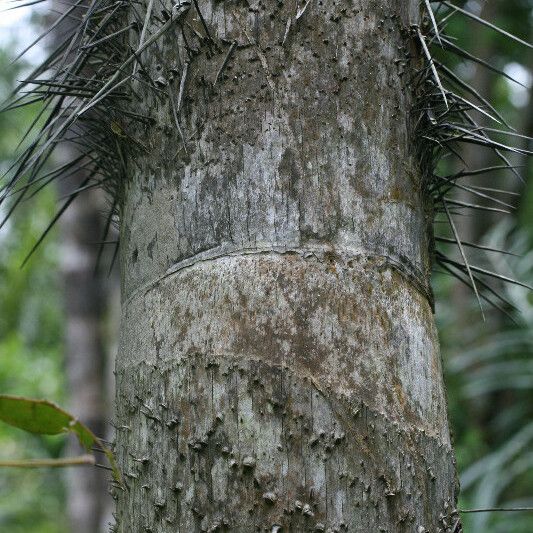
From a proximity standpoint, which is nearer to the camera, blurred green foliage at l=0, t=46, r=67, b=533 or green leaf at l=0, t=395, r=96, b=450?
green leaf at l=0, t=395, r=96, b=450

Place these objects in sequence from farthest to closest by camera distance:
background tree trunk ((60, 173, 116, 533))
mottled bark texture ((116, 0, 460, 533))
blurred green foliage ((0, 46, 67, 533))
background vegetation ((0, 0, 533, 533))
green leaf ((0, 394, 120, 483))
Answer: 1. blurred green foliage ((0, 46, 67, 533))
2. background tree trunk ((60, 173, 116, 533))
3. background vegetation ((0, 0, 533, 533))
4. mottled bark texture ((116, 0, 460, 533))
5. green leaf ((0, 394, 120, 483))

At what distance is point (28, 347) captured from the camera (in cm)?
1019

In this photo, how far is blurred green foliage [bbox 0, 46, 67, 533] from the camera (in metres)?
6.85

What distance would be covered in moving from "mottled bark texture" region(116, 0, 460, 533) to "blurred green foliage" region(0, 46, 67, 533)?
3736mm

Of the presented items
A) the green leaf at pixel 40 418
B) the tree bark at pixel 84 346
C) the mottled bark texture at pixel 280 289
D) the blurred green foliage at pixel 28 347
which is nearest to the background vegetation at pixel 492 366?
the blurred green foliage at pixel 28 347

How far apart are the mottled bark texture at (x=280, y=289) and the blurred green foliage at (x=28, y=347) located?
3736mm

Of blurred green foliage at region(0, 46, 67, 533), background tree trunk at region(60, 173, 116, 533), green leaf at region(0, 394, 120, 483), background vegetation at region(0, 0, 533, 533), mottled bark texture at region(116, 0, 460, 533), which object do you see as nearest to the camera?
green leaf at region(0, 394, 120, 483)

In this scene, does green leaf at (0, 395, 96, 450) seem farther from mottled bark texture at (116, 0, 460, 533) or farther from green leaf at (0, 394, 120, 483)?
mottled bark texture at (116, 0, 460, 533)

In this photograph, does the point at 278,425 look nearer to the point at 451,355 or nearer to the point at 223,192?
the point at 223,192

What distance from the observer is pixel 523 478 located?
13.9 feet

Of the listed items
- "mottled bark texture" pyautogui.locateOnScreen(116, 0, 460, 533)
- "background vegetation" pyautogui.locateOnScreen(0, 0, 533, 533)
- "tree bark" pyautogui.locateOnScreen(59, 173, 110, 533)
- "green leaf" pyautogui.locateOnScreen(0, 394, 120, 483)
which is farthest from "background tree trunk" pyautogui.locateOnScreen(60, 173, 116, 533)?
"green leaf" pyautogui.locateOnScreen(0, 394, 120, 483)

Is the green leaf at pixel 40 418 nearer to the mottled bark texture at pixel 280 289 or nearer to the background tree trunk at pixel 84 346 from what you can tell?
the mottled bark texture at pixel 280 289

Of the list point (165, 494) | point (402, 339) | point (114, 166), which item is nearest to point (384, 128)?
point (402, 339)

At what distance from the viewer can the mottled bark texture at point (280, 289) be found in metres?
0.99
